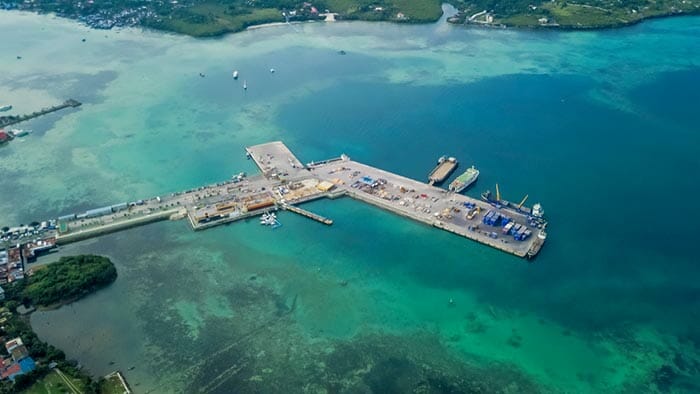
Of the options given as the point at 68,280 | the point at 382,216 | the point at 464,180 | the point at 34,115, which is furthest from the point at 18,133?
the point at 464,180

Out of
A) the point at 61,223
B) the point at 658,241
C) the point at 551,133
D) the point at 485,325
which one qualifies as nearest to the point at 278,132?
the point at 61,223

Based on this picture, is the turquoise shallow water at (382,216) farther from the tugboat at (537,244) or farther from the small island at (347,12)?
the small island at (347,12)

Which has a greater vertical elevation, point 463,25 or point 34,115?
point 463,25

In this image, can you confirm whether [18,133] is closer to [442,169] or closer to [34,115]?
[34,115]

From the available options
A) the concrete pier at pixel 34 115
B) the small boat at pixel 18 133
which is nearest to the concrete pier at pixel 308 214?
the small boat at pixel 18 133

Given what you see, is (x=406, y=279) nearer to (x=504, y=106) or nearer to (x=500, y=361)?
(x=500, y=361)


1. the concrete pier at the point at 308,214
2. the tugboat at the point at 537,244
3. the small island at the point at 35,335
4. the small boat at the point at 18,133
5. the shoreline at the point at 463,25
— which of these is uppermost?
the shoreline at the point at 463,25
